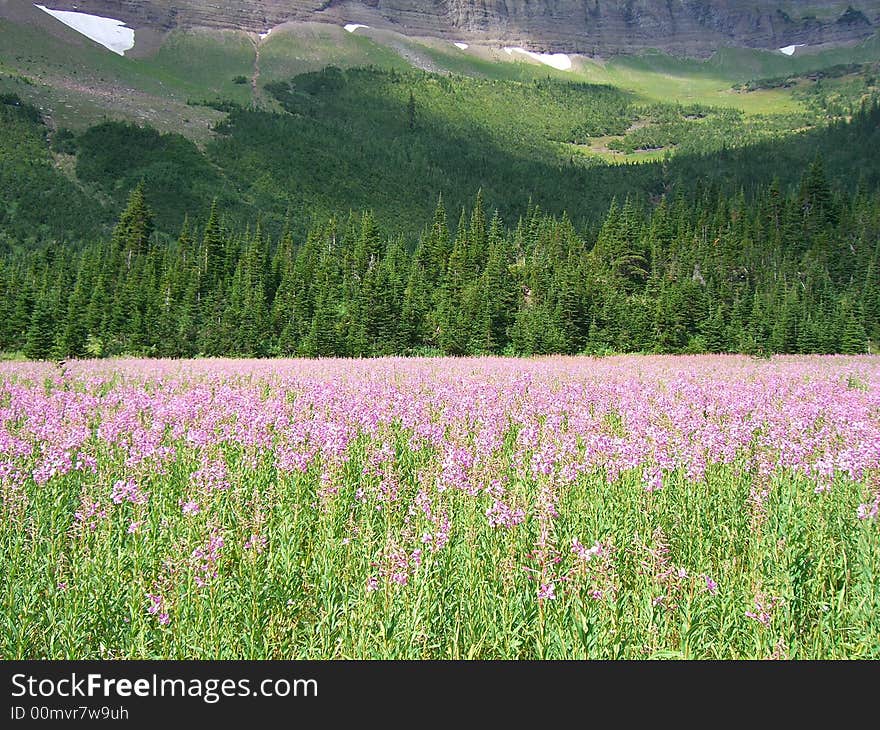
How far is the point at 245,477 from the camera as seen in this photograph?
6590mm

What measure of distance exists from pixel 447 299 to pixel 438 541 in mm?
46974

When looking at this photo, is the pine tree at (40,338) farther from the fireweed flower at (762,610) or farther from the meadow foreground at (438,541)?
the fireweed flower at (762,610)

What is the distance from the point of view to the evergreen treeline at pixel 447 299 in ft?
149

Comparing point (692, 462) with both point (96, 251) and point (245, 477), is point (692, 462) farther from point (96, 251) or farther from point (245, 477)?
point (96, 251)

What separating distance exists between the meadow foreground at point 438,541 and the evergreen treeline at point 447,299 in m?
36.9

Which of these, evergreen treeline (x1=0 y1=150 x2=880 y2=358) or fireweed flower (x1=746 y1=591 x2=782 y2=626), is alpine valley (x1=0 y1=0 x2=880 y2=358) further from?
fireweed flower (x1=746 y1=591 x2=782 y2=626)

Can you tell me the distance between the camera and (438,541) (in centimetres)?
409

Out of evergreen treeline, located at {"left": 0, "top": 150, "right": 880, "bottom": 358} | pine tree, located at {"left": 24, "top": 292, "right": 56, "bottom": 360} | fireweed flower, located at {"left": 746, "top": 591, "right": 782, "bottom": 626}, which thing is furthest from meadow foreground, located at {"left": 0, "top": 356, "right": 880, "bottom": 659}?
evergreen treeline, located at {"left": 0, "top": 150, "right": 880, "bottom": 358}

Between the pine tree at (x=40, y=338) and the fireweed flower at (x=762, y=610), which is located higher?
the fireweed flower at (x=762, y=610)

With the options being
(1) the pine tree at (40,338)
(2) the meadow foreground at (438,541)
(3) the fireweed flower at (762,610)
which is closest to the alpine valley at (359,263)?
(1) the pine tree at (40,338)

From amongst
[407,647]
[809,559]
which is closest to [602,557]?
[407,647]

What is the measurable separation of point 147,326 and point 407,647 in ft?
167

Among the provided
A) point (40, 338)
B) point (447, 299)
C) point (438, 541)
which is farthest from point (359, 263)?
point (438, 541)

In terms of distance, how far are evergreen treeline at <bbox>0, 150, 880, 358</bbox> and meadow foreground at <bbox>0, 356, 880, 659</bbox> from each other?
36887mm
